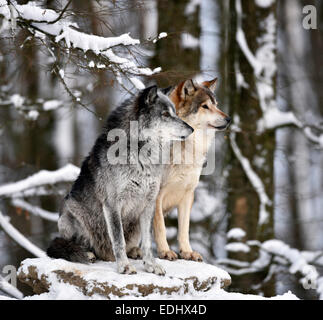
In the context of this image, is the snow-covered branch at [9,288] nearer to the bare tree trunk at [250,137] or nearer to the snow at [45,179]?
the snow at [45,179]

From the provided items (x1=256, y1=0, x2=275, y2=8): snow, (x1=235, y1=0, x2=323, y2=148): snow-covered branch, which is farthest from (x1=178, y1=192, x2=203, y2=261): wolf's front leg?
(x1=256, y1=0, x2=275, y2=8): snow

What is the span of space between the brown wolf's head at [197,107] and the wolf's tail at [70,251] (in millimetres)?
1701

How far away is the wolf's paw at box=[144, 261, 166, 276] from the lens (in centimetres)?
487

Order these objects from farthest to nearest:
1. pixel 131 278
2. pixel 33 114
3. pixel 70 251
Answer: pixel 33 114 → pixel 70 251 → pixel 131 278

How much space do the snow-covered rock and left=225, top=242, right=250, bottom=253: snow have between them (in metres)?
3.56

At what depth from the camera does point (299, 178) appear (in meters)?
16.5

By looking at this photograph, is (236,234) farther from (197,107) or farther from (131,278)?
(131,278)

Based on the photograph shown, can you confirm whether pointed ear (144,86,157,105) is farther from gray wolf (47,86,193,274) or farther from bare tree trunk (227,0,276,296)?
bare tree trunk (227,0,276,296)

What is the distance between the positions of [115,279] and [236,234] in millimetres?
4593

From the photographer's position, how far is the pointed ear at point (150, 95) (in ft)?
15.5

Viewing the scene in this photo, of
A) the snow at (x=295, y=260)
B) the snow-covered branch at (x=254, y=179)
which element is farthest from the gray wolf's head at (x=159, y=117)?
the snow at (x=295, y=260)

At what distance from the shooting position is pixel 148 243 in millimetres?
4941
